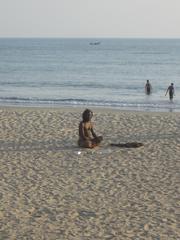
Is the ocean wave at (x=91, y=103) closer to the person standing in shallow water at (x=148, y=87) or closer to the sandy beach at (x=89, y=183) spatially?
the person standing in shallow water at (x=148, y=87)

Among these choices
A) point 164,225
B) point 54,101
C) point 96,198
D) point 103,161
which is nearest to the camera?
point 164,225

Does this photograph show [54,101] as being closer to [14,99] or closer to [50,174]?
[14,99]

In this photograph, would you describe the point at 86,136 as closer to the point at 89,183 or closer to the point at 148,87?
the point at 89,183

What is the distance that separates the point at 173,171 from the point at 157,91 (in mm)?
23092

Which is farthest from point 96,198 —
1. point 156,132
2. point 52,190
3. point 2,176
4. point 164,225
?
point 156,132

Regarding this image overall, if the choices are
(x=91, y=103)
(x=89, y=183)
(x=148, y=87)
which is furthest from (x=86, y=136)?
(x=148, y=87)

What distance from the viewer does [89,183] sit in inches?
370

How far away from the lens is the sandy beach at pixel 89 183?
7105 millimetres

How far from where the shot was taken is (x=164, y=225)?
720 centimetres

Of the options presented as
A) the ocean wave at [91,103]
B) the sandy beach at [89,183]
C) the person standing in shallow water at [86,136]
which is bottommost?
the sandy beach at [89,183]

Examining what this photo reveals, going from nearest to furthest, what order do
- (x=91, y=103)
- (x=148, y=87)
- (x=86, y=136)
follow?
(x=86, y=136), (x=91, y=103), (x=148, y=87)

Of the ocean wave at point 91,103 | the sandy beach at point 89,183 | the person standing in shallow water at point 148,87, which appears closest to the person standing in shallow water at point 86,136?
the sandy beach at point 89,183

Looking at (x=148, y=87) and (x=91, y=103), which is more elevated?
(x=148, y=87)

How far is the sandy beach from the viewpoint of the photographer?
23.3 feet
